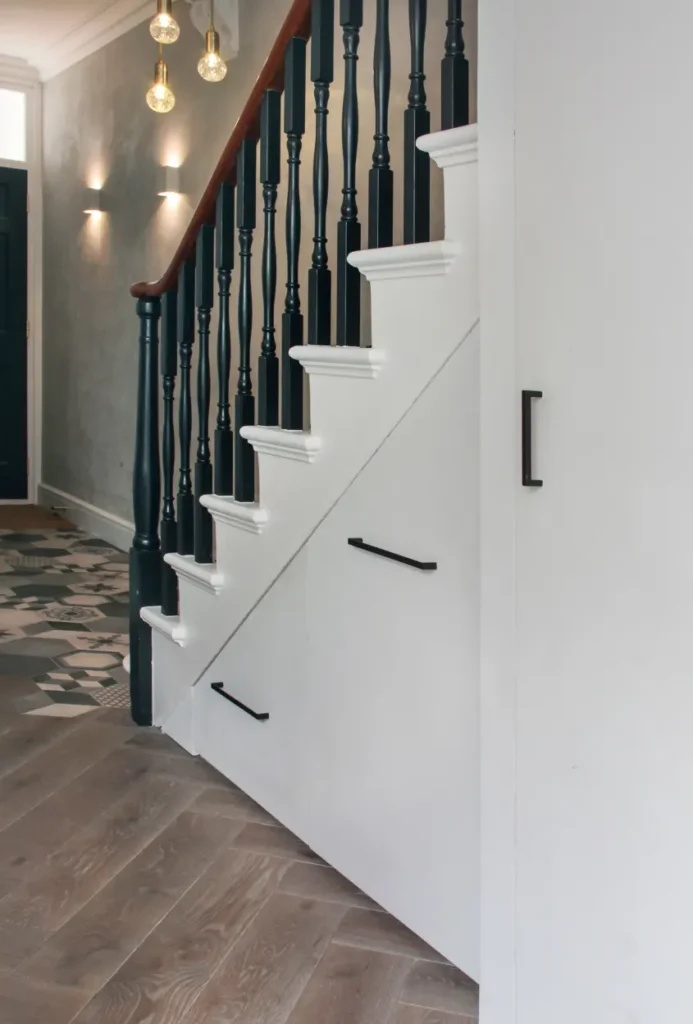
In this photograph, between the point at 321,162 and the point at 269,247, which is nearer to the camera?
the point at 321,162

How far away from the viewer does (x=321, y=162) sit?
2428 millimetres

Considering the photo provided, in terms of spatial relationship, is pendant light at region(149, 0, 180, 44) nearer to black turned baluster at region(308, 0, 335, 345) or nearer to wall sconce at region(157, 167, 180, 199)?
black turned baluster at region(308, 0, 335, 345)

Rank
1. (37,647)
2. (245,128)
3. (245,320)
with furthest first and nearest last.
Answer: (37,647) → (245,320) → (245,128)

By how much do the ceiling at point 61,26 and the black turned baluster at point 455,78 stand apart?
4.38m

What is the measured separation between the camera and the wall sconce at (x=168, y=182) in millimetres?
5633

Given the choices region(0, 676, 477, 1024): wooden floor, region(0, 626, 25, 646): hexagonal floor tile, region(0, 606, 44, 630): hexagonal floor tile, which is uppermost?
region(0, 606, 44, 630): hexagonal floor tile

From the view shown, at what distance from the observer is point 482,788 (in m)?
1.78

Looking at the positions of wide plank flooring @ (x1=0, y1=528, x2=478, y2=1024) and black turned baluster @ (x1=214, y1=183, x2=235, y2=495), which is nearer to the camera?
wide plank flooring @ (x1=0, y1=528, x2=478, y2=1024)

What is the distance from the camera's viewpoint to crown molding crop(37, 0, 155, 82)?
6.11 meters

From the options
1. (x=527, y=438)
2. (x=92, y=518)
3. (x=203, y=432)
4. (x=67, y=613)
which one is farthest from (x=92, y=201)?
(x=527, y=438)

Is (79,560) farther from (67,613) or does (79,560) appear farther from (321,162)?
(321,162)

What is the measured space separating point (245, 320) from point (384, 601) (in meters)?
1.01

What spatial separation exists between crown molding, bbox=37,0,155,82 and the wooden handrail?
3481 mm

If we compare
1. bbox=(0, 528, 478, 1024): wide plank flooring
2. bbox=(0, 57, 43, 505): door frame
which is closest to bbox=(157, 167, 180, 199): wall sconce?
bbox=(0, 57, 43, 505): door frame
